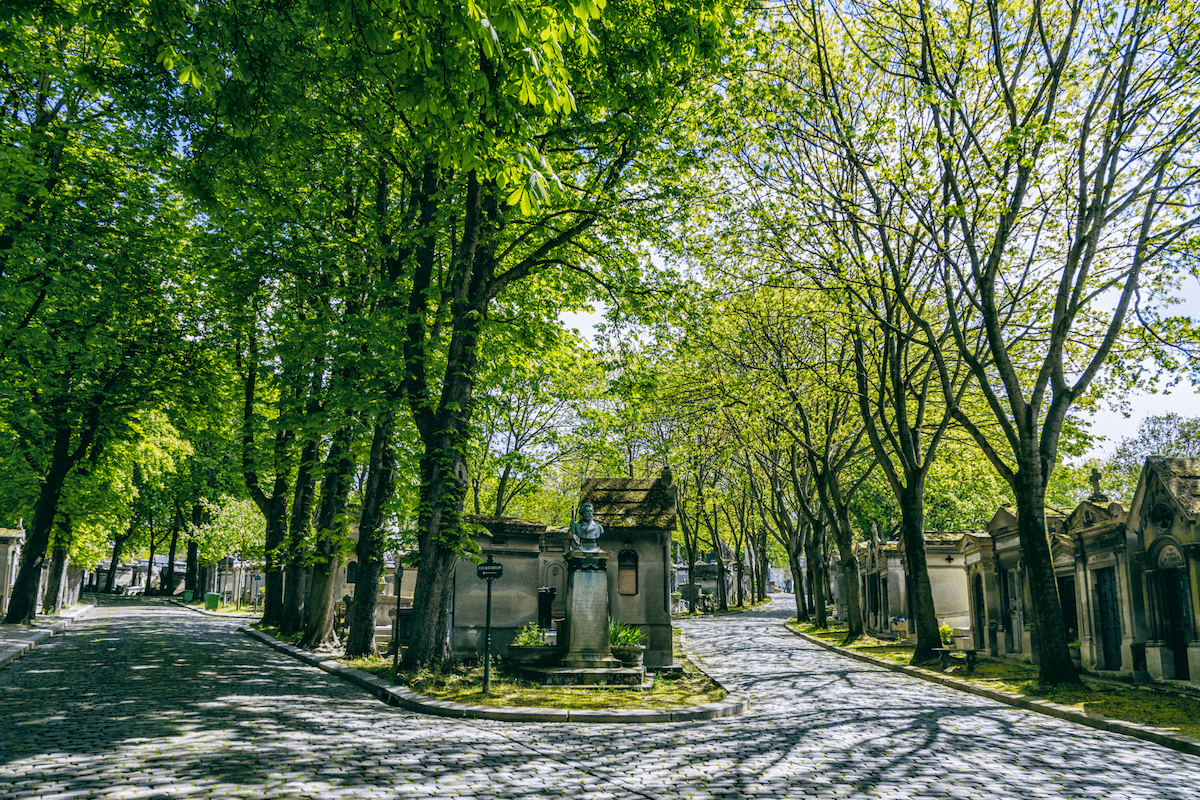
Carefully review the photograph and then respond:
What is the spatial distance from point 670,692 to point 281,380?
9.91 metres

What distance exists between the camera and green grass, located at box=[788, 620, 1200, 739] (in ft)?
36.2

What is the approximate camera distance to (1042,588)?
14203 millimetres

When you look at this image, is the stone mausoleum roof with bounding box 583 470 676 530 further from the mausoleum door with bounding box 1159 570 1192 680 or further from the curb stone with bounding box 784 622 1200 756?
the mausoleum door with bounding box 1159 570 1192 680

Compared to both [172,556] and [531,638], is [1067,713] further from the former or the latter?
[172,556]

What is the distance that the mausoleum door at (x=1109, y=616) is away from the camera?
1652 cm

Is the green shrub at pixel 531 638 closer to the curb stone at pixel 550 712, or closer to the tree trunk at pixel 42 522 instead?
the curb stone at pixel 550 712

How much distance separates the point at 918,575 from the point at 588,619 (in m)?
9.14

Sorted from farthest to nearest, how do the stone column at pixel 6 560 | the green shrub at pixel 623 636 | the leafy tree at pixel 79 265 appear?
1. the stone column at pixel 6 560
2. the green shrub at pixel 623 636
3. the leafy tree at pixel 79 265

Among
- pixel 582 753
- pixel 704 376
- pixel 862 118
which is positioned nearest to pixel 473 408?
pixel 582 753

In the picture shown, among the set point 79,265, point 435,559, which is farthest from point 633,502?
point 79,265

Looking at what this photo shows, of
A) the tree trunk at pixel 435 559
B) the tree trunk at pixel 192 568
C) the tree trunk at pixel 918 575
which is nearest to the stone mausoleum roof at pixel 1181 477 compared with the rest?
the tree trunk at pixel 918 575

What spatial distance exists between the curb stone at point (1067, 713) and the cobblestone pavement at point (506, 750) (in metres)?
0.30

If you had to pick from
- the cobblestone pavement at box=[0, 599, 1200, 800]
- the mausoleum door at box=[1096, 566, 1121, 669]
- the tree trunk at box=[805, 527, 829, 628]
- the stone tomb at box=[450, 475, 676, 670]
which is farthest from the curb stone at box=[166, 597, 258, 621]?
the mausoleum door at box=[1096, 566, 1121, 669]

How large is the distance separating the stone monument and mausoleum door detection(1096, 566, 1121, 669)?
1050 centimetres
